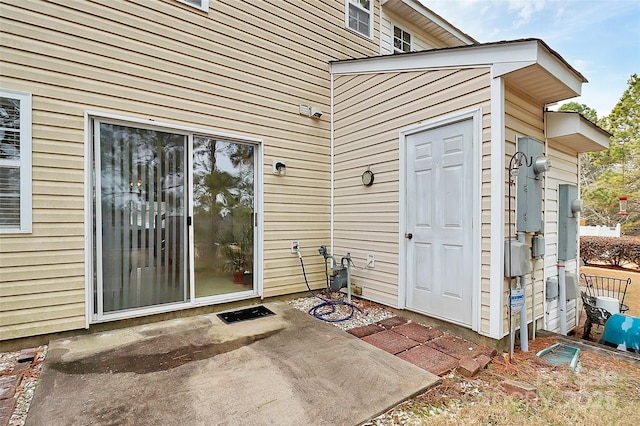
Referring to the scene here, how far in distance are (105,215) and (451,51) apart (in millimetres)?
4190

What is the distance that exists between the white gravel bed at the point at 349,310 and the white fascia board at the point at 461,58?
3087mm

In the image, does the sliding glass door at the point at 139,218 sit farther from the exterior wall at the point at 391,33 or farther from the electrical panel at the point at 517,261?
the exterior wall at the point at 391,33

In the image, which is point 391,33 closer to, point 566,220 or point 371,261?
point 566,220

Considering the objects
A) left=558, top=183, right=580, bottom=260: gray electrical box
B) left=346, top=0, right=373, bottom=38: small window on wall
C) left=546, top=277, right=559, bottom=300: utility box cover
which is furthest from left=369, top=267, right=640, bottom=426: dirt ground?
left=346, top=0, right=373, bottom=38: small window on wall

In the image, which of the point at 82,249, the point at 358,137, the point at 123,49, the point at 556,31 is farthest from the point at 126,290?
the point at 556,31

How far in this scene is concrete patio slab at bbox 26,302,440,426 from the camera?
6.03 feet

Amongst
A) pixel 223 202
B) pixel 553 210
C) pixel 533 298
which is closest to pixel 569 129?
pixel 553 210

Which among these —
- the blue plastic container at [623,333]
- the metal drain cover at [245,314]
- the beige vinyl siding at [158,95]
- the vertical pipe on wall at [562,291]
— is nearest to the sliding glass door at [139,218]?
the beige vinyl siding at [158,95]

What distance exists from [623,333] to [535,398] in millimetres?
2851

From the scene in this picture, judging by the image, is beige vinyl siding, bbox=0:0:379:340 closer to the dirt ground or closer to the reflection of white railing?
the dirt ground

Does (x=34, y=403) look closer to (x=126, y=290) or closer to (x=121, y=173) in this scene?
(x=126, y=290)

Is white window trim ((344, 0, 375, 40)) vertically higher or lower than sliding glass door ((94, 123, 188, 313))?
higher

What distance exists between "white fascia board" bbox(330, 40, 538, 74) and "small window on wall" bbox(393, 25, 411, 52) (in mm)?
2628

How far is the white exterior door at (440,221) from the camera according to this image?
3.08 metres
